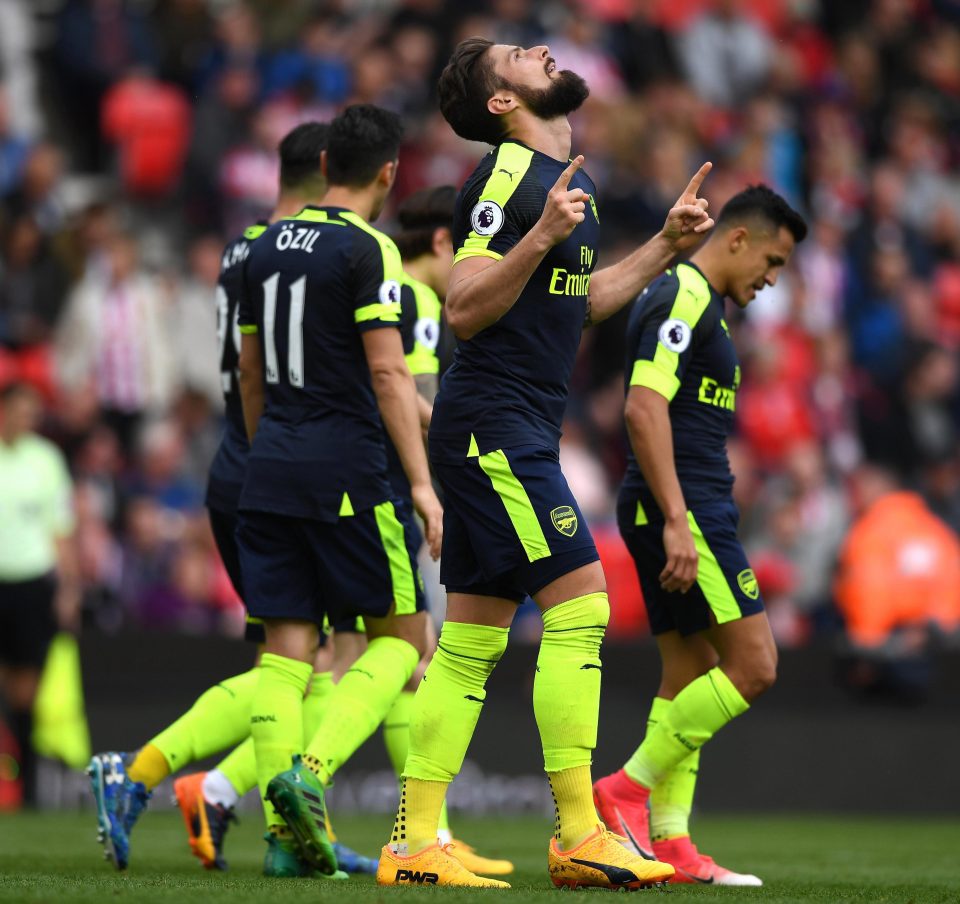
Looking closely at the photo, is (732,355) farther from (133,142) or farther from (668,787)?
(133,142)

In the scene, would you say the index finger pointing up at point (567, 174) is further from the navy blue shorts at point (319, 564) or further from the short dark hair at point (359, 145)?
the navy blue shorts at point (319, 564)

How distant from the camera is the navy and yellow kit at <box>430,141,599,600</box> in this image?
17.8 feet

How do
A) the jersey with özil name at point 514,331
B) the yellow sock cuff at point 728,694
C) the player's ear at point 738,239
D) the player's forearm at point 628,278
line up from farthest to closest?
1. the player's ear at point 738,239
2. the yellow sock cuff at point 728,694
3. the player's forearm at point 628,278
4. the jersey with özil name at point 514,331

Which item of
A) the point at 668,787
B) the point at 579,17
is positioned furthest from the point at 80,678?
the point at 579,17

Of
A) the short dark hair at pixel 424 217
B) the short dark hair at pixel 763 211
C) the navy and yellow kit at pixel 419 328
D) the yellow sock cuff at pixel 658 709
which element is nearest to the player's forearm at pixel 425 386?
the navy and yellow kit at pixel 419 328

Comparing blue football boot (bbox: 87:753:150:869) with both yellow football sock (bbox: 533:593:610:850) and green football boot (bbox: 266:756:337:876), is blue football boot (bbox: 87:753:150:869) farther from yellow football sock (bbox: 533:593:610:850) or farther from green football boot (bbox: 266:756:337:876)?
yellow football sock (bbox: 533:593:610:850)

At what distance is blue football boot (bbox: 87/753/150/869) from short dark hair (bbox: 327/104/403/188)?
2.20 meters

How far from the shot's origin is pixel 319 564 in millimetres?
6230

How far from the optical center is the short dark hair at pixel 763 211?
6.96 metres

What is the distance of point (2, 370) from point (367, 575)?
20.9 ft

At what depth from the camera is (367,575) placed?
624cm

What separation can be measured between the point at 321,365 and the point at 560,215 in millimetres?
1343

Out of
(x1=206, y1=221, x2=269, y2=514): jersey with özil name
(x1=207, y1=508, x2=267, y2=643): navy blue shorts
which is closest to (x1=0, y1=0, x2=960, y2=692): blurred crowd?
(x1=207, y1=508, x2=267, y2=643): navy blue shorts

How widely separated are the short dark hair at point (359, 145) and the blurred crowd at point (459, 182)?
5.51 metres
